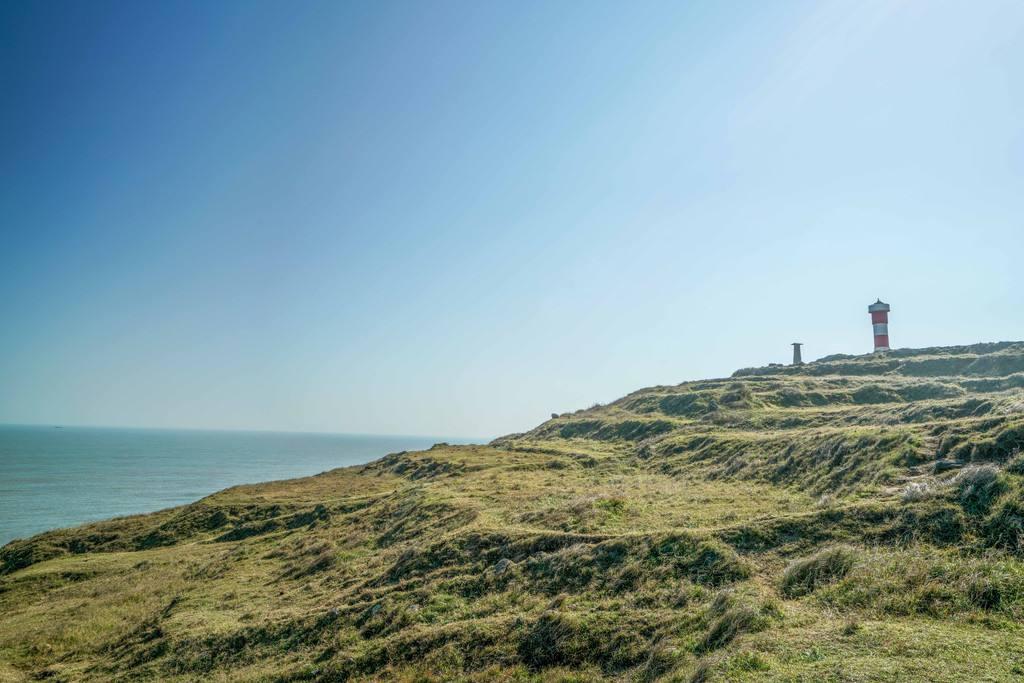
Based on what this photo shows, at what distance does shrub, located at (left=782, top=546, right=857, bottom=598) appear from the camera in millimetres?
14914

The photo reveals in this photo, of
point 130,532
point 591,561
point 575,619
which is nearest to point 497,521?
point 591,561

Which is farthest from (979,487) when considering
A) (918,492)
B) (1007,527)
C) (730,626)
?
(730,626)

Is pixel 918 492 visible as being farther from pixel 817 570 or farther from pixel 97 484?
pixel 97 484

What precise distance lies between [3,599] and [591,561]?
47.4 meters

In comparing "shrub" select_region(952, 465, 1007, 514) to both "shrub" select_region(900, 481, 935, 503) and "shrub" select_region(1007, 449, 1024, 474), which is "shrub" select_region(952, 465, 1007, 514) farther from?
"shrub" select_region(900, 481, 935, 503)

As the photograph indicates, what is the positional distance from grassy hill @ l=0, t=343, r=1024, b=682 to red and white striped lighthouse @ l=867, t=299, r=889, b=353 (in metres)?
52.6

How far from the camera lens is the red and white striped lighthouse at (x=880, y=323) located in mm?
87875

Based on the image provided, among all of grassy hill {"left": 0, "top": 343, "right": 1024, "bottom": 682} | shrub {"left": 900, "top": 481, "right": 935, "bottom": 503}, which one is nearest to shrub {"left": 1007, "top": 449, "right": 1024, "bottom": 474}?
grassy hill {"left": 0, "top": 343, "right": 1024, "bottom": 682}

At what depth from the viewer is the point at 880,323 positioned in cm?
9088

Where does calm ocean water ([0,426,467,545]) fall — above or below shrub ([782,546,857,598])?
below

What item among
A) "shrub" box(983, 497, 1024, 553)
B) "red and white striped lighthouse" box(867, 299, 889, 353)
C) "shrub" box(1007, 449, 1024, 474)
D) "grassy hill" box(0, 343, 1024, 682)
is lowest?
"grassy hill" box(0, 343, 1024, 682)

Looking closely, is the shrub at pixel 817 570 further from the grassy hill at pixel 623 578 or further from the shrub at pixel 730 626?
the shrub at pixel 730 626

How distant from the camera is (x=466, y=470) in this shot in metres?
51.0

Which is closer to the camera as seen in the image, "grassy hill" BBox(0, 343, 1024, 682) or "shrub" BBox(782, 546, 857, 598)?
"grassy hill" BBox(0, 343, 1024, 682)
